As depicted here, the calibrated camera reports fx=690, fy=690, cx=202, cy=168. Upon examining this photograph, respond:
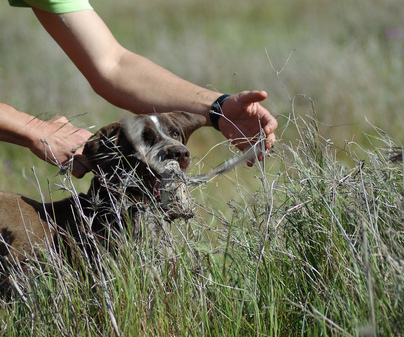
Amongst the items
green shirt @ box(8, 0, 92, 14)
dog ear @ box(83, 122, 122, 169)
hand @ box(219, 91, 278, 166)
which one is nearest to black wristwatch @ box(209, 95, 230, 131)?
hand @ box(219, 91, 278, 166)

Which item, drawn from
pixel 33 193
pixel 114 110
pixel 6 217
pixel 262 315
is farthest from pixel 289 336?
pixel 114 110

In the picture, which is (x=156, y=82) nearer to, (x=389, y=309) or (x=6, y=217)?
(x=6, y=217)

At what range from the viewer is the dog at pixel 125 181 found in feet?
9.71

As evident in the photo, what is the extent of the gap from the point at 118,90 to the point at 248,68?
5.69m

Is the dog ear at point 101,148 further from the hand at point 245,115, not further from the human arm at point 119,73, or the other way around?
the hand at point 245,115

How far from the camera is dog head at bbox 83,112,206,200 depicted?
10.8ft

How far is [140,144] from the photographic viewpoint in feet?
11.4

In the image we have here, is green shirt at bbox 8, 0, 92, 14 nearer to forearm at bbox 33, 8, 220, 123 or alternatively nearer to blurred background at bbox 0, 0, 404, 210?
forearm at bbox 33, 8, 220, 123

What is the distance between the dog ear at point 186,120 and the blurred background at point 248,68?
0.29 m

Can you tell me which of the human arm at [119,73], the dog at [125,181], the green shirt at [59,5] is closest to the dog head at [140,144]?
the dog at [125,181]

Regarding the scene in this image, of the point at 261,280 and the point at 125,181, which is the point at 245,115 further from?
the point at 261,280

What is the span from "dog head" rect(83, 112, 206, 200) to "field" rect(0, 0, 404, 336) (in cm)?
17

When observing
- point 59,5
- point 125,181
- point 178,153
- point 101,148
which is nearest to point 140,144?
point 101,148

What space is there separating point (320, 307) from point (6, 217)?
2076 millimetres
